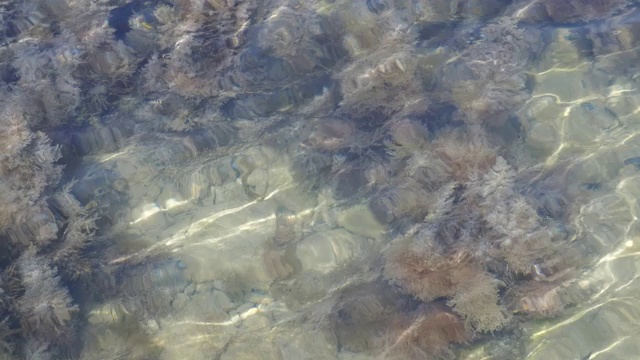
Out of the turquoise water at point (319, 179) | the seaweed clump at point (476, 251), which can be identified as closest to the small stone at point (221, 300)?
the turquoise water at point (319, 179)

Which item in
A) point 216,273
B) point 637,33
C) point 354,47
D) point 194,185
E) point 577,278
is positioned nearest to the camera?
point 577,278

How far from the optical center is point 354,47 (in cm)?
648

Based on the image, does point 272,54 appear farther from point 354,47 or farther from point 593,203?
point 593,203

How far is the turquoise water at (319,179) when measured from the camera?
14.0 ft

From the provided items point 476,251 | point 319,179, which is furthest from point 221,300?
point 476,251

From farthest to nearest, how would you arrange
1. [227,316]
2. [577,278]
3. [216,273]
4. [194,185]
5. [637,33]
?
[637,33], [194,185], [216,273], [227,316], [577,278]

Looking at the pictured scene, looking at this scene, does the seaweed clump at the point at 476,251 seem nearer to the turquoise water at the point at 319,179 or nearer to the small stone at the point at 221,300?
the turquoise water at the point at 319,179

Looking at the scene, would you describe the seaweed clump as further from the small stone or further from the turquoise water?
the small stone

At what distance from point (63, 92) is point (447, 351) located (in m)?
5.38

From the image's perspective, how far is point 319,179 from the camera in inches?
210

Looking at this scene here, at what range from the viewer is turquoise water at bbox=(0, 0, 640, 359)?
4.27m

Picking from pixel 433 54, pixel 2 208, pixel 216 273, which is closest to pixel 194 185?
pixel 216 273

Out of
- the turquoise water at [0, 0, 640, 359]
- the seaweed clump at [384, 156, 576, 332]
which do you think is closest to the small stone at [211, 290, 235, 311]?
the turquoise water at [0, 0, 640, 359]

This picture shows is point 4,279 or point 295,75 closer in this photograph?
point 4,279
